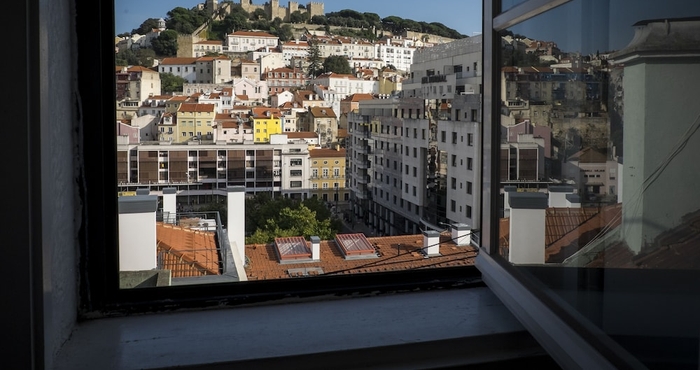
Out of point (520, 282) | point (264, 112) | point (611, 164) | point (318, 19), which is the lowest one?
point (520, 282)

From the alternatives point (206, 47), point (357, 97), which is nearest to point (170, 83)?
point (206, 47)

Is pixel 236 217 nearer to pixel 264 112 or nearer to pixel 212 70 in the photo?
pixel 264 112

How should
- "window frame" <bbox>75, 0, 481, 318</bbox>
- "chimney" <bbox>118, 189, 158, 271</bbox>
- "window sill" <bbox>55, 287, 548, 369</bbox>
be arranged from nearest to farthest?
"window sill" <bbox>55, 287, 548, 369</bbox>, "window frame" <bbox>75, 0, 481, 318</bbox>, "chimney" <bbox>118, 189, 158, 271</bbox>

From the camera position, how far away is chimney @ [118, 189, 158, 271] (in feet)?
3.78

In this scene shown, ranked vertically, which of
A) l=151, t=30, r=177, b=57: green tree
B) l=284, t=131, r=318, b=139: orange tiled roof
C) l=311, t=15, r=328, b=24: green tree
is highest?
l=311, t=15, r=328, b=24: green tree

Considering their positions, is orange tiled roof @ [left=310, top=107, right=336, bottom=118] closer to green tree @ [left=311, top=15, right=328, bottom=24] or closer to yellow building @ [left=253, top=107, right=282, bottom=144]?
yellow building @ [left=253, top=107, right=282, bottom=144]

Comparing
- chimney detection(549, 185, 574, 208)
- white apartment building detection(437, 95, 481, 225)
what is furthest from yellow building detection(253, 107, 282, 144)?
chimney detection(549, 185, 574, 208)

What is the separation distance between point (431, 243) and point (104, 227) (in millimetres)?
769

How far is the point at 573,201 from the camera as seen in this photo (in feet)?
2.94

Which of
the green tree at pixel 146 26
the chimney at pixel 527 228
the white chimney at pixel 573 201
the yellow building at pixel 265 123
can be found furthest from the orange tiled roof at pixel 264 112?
the white chimney at pixel 573 201

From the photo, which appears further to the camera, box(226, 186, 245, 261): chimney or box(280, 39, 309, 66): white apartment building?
box(280, 39, 309, 66): white apartment building

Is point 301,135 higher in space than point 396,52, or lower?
lower

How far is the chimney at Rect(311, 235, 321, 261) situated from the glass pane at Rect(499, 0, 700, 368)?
18.4 inches

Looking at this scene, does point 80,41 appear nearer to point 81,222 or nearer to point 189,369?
point 81,222
